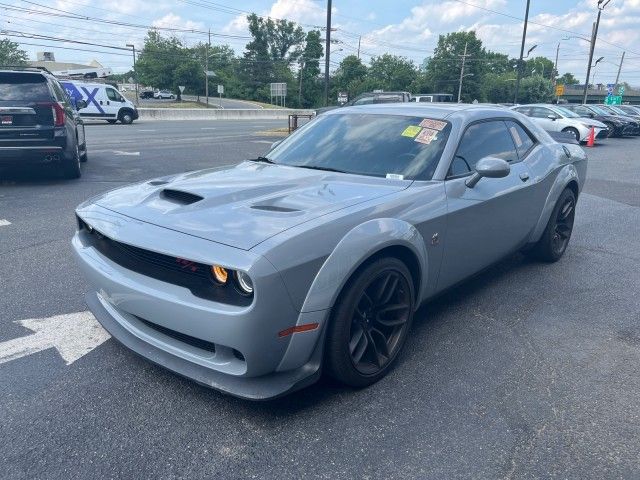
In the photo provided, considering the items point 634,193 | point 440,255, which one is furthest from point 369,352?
point 634,193

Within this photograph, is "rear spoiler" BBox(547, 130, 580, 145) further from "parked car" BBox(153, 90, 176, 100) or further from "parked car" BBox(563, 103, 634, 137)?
"parked car" BBox(153, 90, 176, 100)

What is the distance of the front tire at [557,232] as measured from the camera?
5.02m

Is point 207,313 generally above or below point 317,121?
below

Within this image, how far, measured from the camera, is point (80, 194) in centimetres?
798

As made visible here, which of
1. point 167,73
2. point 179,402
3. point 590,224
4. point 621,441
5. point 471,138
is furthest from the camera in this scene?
point 167,73

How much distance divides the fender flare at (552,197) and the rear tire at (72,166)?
7.08 m

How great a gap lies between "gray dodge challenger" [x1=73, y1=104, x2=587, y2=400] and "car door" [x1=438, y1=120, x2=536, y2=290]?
0.02 m

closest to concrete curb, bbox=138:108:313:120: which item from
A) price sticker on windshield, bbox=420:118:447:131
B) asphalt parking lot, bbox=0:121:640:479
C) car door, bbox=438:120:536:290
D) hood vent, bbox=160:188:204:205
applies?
car door, bbox=438:120:536:290

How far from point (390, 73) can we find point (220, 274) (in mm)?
111590

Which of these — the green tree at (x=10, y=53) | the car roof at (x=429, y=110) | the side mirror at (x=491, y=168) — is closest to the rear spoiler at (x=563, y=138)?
the car roof at (x=429, y=110)

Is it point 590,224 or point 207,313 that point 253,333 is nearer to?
point 207,313

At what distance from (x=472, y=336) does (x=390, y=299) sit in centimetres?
97

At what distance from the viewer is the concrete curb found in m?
33.5

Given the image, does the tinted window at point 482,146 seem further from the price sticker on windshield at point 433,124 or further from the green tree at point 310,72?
the green tree at point 310,72
